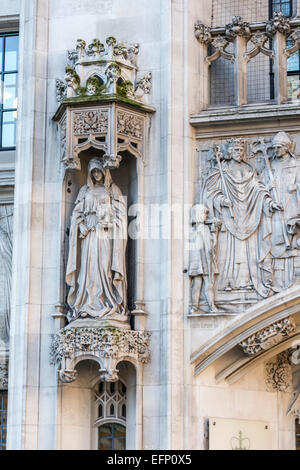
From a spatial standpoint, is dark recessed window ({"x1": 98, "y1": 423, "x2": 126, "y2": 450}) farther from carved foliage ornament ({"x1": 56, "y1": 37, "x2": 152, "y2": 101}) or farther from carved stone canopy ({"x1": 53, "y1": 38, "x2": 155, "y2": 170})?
carved foliage ornament ({"x1": 56, "y1": 37, "x2": 152, "y2": 101})

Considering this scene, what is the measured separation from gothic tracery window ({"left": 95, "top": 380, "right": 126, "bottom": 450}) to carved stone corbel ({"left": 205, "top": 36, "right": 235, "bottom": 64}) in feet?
15.5

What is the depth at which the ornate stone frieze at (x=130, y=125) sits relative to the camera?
16.2 m

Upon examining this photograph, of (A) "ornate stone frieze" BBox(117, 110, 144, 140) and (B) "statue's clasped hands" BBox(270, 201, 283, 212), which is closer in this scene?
(B) "statue's clasped hands" BBox(270, 201, 283, 212)

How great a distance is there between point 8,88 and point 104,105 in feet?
8.96

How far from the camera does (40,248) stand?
649 inches

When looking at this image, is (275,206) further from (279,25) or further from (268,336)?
(279,25)

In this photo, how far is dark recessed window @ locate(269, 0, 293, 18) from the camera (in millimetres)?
18547

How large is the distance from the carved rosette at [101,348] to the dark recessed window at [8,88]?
Result: 381cm

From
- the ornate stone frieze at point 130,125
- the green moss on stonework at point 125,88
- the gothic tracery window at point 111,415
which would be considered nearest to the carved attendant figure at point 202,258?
the ornate stone frieze at point 130,125

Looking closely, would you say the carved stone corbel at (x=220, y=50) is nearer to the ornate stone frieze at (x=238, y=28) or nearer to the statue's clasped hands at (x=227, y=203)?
the ornate stone frieze at (x=238, y=28)

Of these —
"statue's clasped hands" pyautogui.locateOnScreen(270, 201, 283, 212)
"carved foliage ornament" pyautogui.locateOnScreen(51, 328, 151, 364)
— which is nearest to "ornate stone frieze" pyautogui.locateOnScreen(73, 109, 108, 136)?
"statue's clasped hands" pyautogui.locateOnScreen(270, 201, 283, 212)

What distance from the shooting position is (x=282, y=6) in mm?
18562

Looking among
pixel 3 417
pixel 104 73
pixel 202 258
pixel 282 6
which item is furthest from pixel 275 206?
pixel 3 417
